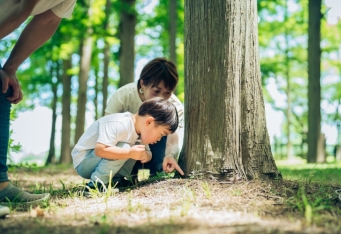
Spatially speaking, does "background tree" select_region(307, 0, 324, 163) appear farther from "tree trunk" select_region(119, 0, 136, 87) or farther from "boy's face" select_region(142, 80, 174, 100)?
"boy's face" select_region(142, 80, 174, 100)

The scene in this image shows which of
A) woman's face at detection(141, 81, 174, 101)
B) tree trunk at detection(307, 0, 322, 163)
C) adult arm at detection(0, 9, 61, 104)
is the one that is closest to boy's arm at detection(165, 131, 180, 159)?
woman's face at detection(141, 81, 174, 101)

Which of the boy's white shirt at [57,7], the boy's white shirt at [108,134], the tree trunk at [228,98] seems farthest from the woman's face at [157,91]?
the boy's white shirt at [57,7]

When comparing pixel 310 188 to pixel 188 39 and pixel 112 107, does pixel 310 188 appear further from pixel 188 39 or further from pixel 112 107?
pixel 112 107

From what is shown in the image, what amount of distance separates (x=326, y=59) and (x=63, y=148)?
1711 centimetres

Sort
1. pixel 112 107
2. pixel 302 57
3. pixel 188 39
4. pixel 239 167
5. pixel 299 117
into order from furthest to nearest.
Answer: pixel 299 117 → pixel 302 57 → pixel 112 107 → pixel 188 39 → pixel 239 167

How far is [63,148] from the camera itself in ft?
39.2

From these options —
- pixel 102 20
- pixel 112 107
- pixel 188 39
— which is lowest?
pixel 112 107

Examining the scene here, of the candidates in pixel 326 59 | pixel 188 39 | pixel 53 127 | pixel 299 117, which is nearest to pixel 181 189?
pixel 188 39

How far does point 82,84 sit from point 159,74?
778cm

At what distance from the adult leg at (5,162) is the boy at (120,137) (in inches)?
21.6

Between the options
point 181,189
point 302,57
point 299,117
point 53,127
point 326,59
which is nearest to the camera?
point 181,189

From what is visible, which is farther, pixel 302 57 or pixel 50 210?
pixel 302 57

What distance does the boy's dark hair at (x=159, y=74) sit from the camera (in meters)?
3.81

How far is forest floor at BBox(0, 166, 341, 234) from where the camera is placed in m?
1.93
